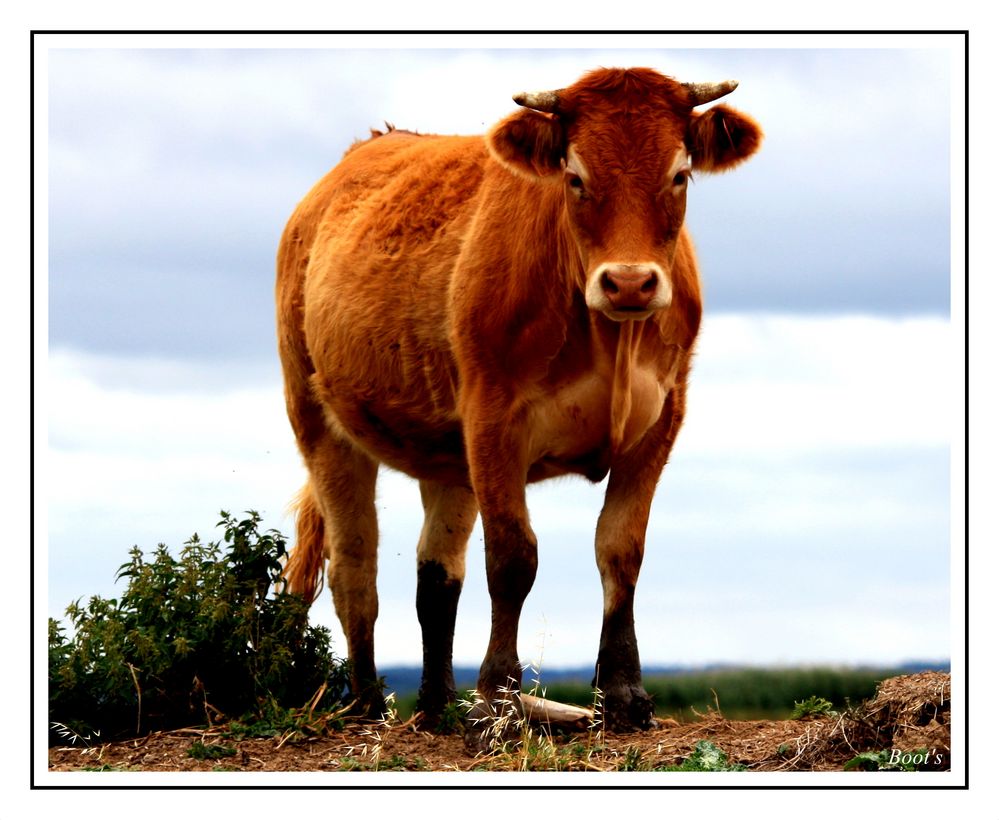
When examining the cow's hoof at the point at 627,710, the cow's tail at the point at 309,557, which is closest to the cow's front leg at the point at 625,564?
the cow's hoof at the point at 627,710

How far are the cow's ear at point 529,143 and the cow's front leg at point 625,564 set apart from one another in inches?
63.6

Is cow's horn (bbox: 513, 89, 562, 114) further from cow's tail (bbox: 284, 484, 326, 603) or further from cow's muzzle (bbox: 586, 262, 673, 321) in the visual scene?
cow's tail (bbox: 284, 484, 326, 603)

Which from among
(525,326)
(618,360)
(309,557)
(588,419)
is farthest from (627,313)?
(309,557)

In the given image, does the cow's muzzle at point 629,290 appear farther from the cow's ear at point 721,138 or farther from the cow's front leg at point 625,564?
the cow's front leg at point 625,564

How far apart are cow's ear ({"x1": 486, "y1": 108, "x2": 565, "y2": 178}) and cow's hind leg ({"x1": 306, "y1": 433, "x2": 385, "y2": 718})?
10.2ft

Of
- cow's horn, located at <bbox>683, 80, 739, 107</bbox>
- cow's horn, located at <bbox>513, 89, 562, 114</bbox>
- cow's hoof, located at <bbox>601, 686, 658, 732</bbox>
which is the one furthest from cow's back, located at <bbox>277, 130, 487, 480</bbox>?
cow's hoof, located at <bbox>601, 686, 658, 732</bbox>

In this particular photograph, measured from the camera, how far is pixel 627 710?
930 centimetres

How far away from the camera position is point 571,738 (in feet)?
30.4

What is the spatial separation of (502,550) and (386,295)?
194cm

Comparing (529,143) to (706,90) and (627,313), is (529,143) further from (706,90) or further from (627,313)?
(627,313)

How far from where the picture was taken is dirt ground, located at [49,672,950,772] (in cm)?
860

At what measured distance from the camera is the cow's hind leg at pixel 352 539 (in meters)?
11.2

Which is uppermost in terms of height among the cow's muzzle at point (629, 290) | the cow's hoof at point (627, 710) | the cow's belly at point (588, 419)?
the cow's muzzle at point (629, 290)

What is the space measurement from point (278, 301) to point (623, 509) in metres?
3.71
